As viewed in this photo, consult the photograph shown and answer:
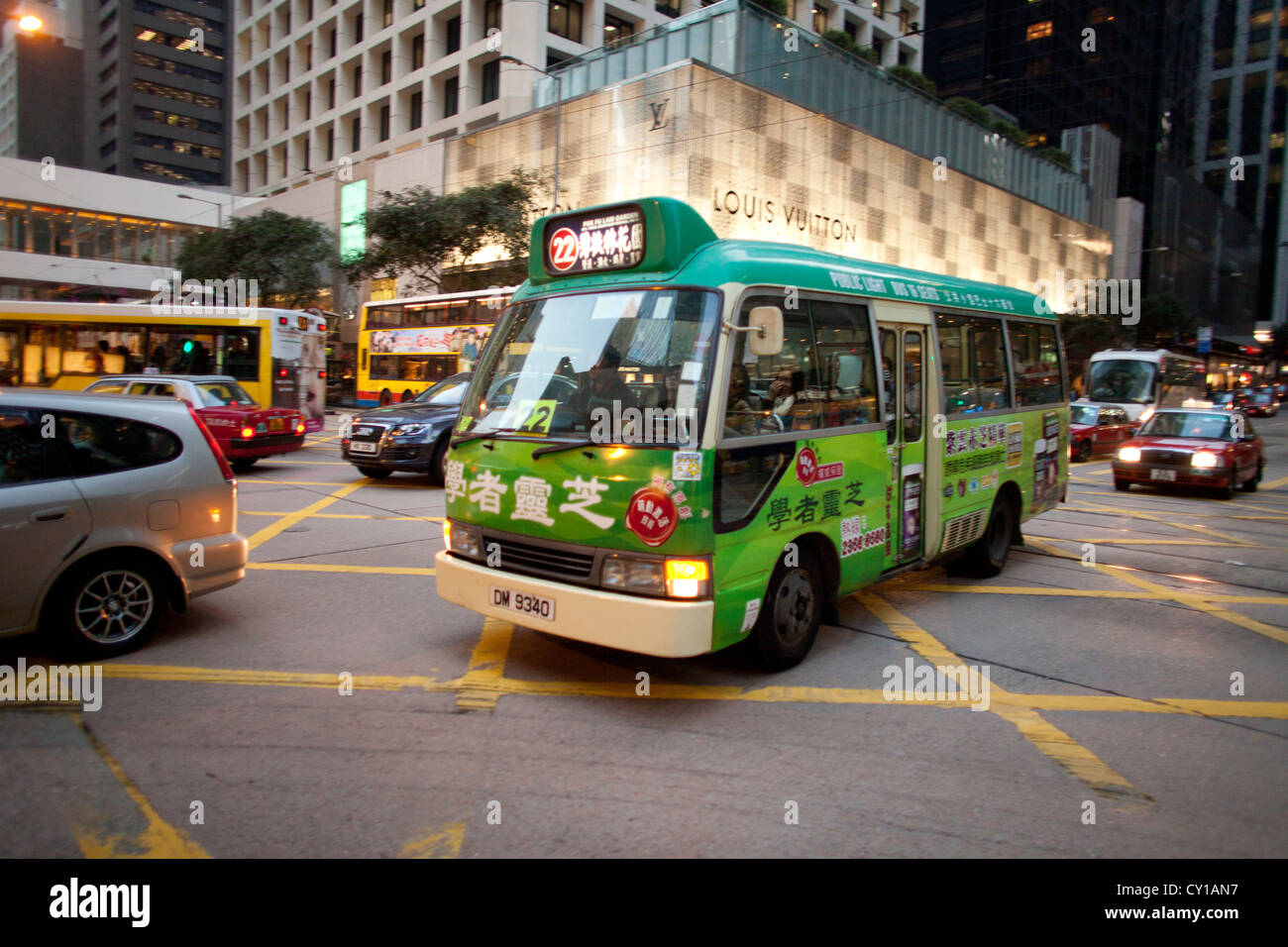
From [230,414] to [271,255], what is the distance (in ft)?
93.9

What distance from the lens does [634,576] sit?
4.26 m

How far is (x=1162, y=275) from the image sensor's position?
71.4 m

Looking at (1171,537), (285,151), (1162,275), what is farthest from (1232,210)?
(1171,537)

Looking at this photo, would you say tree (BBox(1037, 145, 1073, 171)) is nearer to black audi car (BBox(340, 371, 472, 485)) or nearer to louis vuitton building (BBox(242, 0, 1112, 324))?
louis vuitton building (BBox(242, 0, 1112, 324))

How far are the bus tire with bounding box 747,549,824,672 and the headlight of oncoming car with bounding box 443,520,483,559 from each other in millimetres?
1711

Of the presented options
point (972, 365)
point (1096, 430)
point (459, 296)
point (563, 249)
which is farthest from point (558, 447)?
point (459, 296)

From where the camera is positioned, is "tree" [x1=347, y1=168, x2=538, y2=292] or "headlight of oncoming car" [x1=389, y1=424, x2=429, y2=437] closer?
"headlight of oncoming car" [x1=389, y1=424, x2=429, y2=437]

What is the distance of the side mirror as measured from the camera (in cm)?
438

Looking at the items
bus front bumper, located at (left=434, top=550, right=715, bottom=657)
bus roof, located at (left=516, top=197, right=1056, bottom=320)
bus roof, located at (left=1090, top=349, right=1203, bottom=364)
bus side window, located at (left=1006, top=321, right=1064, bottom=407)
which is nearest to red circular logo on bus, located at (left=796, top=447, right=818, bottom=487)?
bus roof, located at (left=516, top=197, right=1056, bottom=320)

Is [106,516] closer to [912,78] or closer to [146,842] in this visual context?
[146,842]

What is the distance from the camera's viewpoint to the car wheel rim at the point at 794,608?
4.88 metres

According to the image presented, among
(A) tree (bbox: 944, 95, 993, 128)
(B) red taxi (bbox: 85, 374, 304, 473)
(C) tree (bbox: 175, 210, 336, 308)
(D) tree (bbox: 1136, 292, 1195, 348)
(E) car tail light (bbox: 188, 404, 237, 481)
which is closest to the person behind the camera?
(E) car tail light (bbox: 188, 404, 237, 481)
